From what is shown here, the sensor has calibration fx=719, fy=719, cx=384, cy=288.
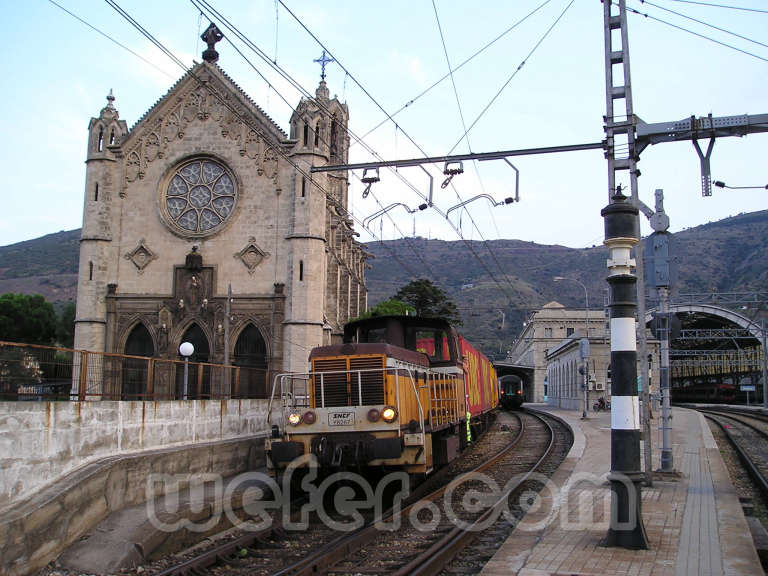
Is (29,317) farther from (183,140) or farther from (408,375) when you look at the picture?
(408,375)

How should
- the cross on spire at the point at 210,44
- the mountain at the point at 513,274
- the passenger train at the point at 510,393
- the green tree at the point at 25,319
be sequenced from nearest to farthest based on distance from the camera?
the cross on spire at the point at 210,44
the green tree at the point at 25,319
the passenger train at the point at 510,393
the mountain at the point at 513,274

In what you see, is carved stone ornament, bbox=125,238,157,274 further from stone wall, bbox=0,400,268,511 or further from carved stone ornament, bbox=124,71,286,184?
stone wall, bbox=0,400,268,511

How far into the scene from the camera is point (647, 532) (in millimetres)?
9898

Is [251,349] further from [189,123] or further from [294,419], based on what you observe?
A: [294,419]

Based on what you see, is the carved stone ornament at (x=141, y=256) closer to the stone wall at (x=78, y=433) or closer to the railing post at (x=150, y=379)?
the stone wall at (x=78, y=433)

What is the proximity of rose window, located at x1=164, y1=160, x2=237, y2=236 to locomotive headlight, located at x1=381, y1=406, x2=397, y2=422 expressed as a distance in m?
27.7

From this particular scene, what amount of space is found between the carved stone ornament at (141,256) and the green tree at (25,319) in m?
26.3

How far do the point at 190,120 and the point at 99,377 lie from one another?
93.9 feet

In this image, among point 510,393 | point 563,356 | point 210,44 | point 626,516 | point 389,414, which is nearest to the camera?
point 626,516

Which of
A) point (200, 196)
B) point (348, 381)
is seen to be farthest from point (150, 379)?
point (200, 196)

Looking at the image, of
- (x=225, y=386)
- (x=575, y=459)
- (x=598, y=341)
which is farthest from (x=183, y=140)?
(x=598, y=341)

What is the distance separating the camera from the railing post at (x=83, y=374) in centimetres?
1210

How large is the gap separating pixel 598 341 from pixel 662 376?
3777 cm

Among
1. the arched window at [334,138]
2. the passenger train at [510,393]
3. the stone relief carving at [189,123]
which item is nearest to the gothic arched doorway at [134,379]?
the stone relief carving at [189,123]
